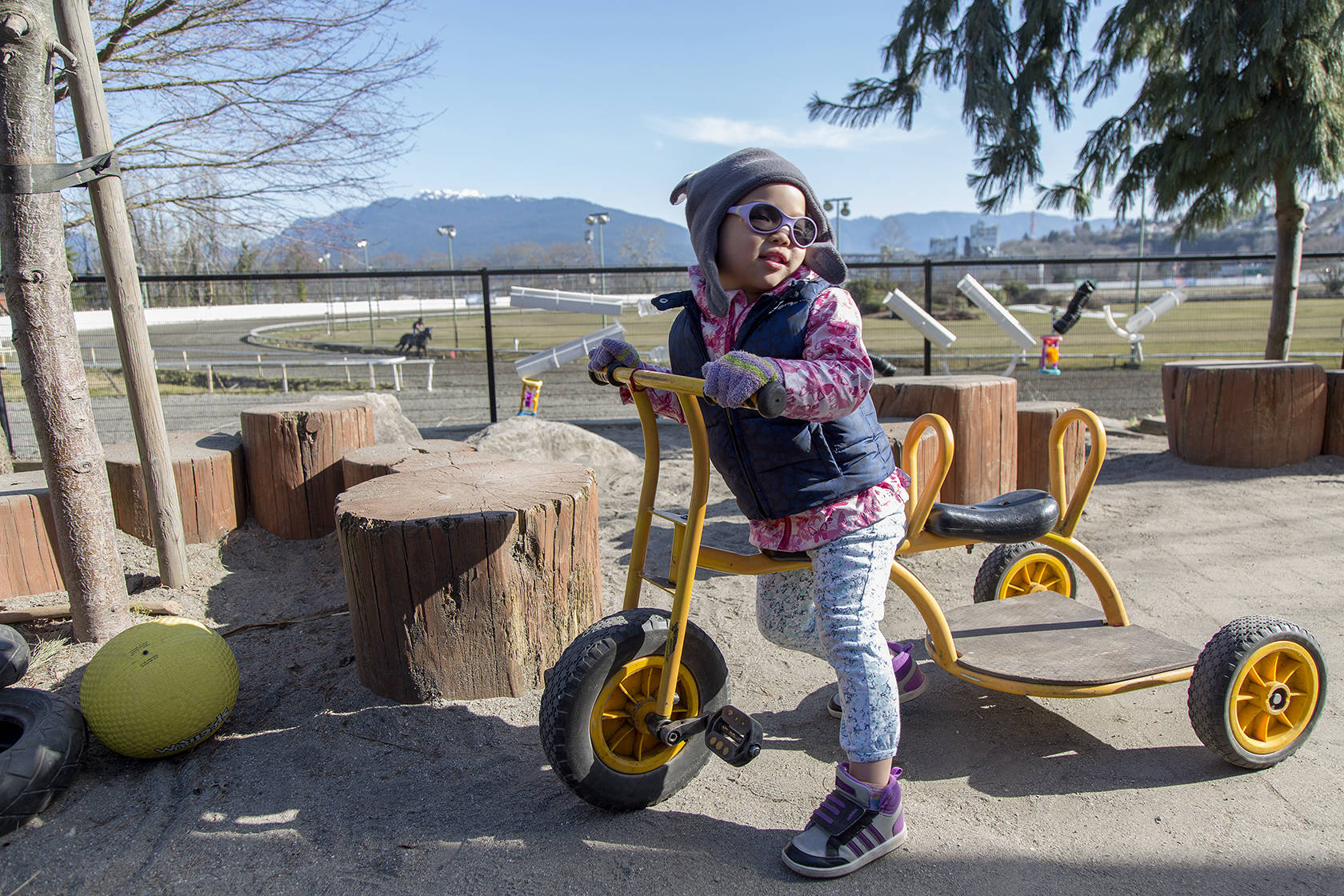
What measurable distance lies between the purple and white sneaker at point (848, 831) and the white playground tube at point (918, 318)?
487 cm

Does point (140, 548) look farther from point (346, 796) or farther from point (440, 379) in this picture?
point (440, 379)

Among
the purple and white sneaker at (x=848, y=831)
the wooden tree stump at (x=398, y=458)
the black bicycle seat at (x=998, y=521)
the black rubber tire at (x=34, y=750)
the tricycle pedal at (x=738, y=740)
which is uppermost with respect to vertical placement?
the black bicycle seat at (x=998, y=521)

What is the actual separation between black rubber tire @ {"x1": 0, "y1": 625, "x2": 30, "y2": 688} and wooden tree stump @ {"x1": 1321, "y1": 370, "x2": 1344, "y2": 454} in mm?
7872

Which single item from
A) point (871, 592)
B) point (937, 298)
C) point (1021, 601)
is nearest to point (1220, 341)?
point (937, 298)

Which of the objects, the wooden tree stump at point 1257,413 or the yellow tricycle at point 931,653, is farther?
the wooden tree stump at point 1257,413

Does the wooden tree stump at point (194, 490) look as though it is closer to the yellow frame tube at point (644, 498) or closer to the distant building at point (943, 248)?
the yellow frame tube at point (644, 498)

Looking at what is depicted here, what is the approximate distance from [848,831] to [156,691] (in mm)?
1939

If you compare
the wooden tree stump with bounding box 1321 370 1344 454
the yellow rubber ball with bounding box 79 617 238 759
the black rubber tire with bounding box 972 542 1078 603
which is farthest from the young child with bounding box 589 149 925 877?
the wooden tree stump with bounding box 1321 370 1344 454

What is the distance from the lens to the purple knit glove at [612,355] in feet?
6.79

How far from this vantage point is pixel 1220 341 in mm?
17141

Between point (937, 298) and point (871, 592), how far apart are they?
24785mm

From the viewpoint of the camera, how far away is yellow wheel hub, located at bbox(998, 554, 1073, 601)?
3.17m

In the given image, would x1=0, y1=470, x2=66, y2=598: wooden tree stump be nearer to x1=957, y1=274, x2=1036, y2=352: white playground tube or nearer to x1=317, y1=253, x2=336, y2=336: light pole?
x1=317, y1=253, x2=336, y2=336: light pole

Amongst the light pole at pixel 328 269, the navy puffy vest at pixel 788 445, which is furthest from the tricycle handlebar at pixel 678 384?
the light pole at pixel 328 269
